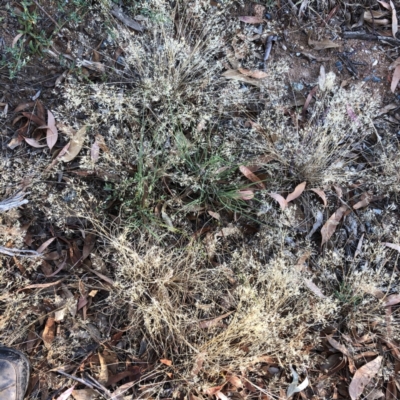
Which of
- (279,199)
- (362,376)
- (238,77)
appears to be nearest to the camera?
(362,376)

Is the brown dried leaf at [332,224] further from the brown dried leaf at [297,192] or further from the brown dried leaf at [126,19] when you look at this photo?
the brown dried leaf at [126,19]

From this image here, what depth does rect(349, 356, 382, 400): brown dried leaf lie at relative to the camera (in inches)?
80.5

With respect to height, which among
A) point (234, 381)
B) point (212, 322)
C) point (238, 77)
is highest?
point (238, 77)

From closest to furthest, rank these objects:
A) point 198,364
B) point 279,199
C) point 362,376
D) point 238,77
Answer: point 198,364 → point 362,376 → point 279,199 → point 238,77

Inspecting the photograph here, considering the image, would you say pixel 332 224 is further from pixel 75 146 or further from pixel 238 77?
pixel 75 146

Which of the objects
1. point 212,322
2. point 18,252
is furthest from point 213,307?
point 18,252

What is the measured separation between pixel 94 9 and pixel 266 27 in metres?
0.94

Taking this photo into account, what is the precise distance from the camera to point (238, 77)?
2.34 m

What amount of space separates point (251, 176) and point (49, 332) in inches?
48.8

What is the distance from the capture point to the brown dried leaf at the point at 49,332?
203cm

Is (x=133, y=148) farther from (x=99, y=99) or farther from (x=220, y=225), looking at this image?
(x=220, y=225)

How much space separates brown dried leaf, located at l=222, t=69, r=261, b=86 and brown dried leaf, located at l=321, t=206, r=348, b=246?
0.81 meters

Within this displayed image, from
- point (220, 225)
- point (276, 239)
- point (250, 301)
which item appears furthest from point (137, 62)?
point (250, 301)

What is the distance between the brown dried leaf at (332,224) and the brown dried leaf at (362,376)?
24.4 inches
